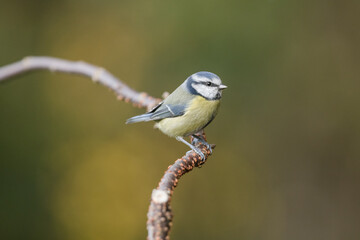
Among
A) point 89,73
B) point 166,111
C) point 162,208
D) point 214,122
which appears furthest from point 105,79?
point 214,122

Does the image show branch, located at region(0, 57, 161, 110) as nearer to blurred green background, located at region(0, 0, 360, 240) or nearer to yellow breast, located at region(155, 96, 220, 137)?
yellow breast, located at region(155, 96, 220, 137)

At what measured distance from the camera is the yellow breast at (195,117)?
103 cm

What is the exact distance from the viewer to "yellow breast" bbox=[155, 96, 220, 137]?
103 cm

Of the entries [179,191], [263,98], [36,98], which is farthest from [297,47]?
[36,98]

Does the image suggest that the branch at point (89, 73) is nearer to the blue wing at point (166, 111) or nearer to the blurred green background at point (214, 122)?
the blue wing at point (166, 111)

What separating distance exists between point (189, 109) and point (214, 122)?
949 mm

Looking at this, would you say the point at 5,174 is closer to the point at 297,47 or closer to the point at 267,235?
the point at 267,235

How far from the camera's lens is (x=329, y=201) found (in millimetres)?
2051

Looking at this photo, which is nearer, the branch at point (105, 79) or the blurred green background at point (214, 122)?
the branch at point (105, 79)

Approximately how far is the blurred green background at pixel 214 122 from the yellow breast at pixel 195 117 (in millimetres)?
879

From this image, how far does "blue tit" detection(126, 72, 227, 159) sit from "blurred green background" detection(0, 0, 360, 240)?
34.0 inches

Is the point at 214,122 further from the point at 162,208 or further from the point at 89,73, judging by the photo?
the point at 162,208

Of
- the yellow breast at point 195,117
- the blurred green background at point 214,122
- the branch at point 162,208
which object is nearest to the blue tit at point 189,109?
the yellow breast at point 195,117

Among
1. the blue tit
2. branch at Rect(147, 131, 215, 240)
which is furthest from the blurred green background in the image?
branch at Rect(147, 131, 215, 240)
